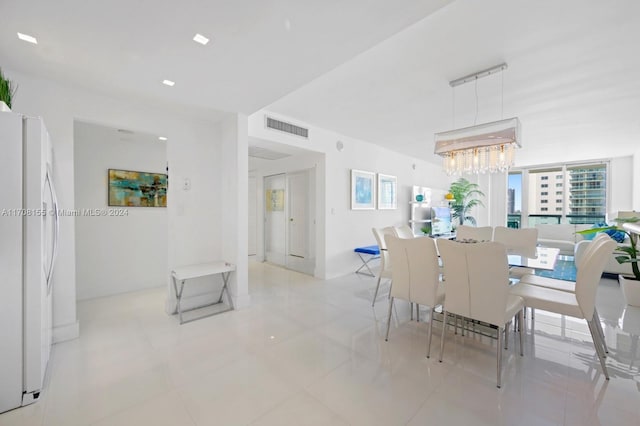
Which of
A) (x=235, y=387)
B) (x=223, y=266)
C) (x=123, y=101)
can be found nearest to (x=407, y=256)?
(x=235, y=387)

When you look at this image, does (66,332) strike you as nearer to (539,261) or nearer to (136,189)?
(136,189)

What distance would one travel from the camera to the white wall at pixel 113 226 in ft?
11.7

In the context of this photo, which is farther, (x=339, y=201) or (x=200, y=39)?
(x=339, y=201)

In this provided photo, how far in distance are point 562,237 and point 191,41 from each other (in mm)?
8565

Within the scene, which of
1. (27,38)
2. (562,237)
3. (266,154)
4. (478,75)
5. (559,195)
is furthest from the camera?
(559,195)

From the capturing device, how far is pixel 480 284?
2014 millimetres

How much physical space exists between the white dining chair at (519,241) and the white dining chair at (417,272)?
55.9 inches

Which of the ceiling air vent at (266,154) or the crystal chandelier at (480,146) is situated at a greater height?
the ceiling air vent at (266,154)

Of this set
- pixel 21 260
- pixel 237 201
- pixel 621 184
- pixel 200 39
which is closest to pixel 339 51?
pixel 200 39

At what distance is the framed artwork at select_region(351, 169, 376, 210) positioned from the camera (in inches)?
201

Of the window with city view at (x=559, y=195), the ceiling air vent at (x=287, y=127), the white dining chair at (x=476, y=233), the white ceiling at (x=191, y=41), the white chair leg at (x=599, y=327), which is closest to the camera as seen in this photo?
the white ceiling at (x=191, y=41)

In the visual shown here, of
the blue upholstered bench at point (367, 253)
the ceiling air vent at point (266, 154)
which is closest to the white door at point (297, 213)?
the ceiling air vent at point (266, 154)

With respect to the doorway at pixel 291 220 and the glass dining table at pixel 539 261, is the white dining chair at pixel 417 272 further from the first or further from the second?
the doorway at pixel 291 220

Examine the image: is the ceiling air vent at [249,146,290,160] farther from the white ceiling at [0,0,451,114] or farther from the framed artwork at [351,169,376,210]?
the white ceiling at [0,0,451,114]
